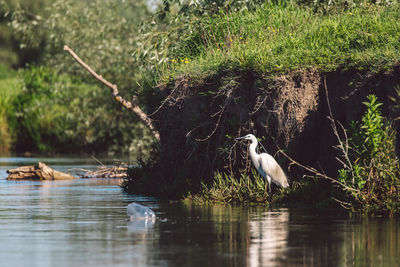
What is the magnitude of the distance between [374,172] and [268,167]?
6.82 feet

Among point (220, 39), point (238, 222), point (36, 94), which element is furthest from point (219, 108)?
point (36, 94)

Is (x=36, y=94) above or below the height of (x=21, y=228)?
above

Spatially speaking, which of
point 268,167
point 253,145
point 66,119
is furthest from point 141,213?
point 66,119

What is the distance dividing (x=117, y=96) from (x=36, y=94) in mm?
20866

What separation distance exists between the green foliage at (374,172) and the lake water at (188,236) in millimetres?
460

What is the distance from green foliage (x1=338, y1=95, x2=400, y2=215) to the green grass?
152cm

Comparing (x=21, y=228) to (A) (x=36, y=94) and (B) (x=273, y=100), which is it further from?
(A) (x=36, y=94)

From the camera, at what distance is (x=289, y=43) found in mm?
17328

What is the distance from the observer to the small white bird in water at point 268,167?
51.4ft

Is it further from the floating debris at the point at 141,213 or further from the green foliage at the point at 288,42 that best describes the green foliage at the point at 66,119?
the floating debris at the point at 141,213

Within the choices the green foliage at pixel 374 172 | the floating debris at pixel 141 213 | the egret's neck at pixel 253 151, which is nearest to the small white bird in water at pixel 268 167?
the egret's neck at pixel 253 151

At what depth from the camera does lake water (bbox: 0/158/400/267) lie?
9.95 meters

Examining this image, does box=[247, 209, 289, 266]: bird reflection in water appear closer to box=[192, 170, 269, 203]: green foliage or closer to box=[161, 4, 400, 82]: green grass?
box=[192, 170, 269, 203]: green foliage

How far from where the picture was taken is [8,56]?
238ft
